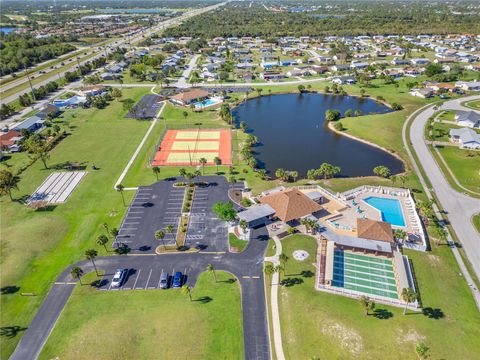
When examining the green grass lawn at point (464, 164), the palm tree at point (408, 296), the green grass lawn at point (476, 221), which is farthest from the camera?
the green grass lawn at point (464, 164)

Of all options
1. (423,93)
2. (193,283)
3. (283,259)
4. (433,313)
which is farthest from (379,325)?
(423,93)

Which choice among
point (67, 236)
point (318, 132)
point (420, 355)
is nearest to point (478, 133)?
point (318, 132)

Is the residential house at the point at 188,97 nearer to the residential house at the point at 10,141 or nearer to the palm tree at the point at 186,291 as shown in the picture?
the residential house at the point at 10,141

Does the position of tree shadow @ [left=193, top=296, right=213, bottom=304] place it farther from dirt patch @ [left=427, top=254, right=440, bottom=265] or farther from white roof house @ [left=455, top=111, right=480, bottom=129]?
white roof house @ [left=455, top=111, right=480, bottom=129]

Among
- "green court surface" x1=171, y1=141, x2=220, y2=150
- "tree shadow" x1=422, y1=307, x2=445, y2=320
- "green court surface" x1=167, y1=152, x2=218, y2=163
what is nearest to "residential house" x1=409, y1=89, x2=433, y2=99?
"green court surface" x1=171, y1=141, x2=220, y2=150

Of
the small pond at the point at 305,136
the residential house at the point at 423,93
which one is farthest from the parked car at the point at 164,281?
the residential house at the point at 423,93

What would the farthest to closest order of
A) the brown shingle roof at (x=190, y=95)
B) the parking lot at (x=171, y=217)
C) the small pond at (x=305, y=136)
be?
the brown shingle roof at (x=190, y=95)
the small pond at (x=305, y=136)
the parking lot at (x=171, y=217)

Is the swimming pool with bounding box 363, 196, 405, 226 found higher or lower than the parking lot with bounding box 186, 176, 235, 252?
higher
